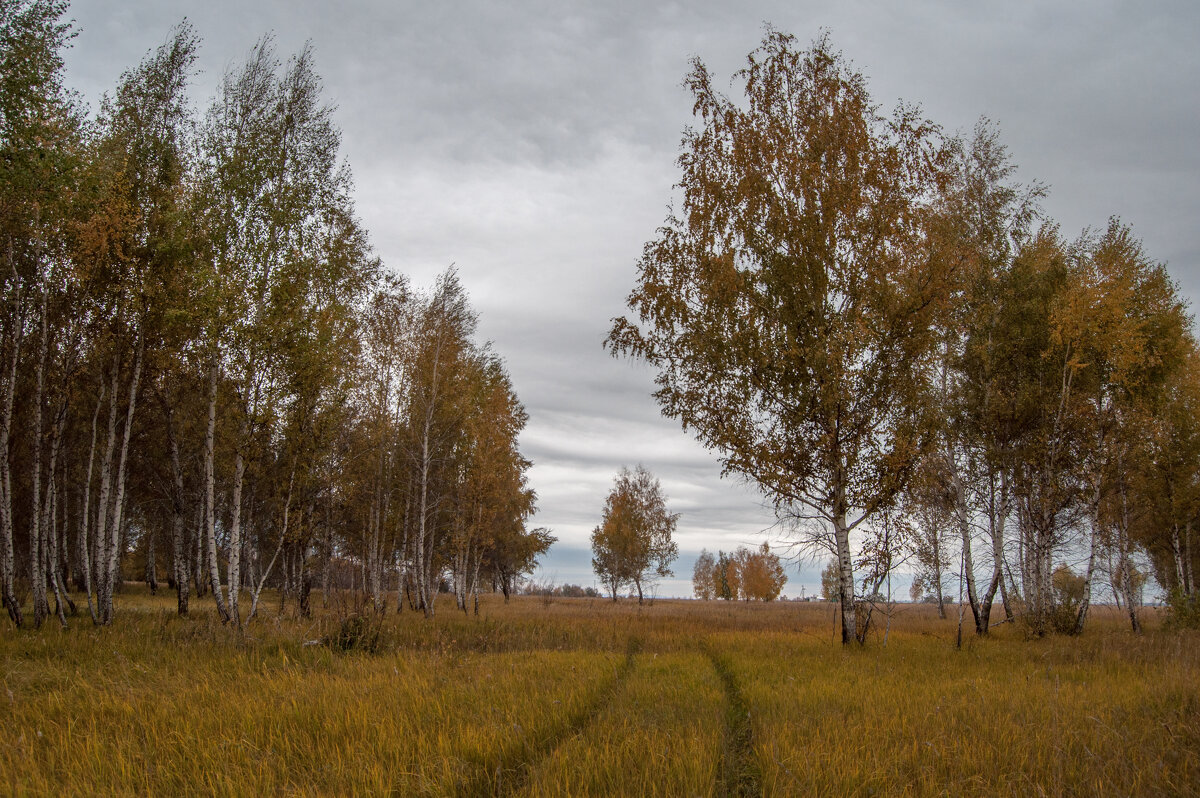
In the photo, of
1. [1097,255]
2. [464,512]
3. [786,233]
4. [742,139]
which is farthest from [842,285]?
[464,512]

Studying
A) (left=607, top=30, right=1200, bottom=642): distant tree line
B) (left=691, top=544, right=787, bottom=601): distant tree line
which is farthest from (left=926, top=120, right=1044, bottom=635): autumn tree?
(left=691, top=544, right=787, bottom=601): distant tree line

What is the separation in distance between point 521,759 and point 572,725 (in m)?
1.14

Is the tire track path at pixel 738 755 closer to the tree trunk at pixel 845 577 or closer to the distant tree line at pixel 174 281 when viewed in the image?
the tree trunk at pixel 845 577

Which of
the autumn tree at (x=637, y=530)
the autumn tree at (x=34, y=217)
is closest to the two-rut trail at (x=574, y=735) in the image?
the autumn tree at (x=34, y=217)

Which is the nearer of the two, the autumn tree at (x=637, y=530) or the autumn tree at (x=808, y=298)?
the autumn tree at (x=808, y=298)

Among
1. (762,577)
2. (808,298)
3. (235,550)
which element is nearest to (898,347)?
(808,298)

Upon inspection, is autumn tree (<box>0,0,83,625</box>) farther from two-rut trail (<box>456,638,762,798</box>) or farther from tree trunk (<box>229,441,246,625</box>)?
two-rut trail (<box>456,638,762,798</box>)

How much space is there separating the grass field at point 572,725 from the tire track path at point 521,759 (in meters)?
0.02

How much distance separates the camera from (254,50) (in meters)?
15.9

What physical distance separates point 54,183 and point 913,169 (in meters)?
19.1

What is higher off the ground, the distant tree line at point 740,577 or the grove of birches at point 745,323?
the grove of birches at point 745,323

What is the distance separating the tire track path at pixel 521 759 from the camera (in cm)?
414

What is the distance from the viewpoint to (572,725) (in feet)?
19.3

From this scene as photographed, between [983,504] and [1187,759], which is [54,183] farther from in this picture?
[983,504]
